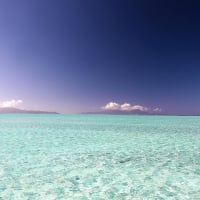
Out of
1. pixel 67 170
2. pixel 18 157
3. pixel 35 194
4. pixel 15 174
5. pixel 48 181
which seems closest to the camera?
pixel 35 194

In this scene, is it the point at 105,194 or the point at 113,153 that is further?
the point at 113,153

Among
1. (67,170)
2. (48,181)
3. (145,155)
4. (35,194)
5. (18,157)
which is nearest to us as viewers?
(35,194)

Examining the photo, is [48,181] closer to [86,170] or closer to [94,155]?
[86,170]

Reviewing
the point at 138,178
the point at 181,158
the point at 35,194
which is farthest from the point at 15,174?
the point at 181,158

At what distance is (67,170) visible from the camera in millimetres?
8086

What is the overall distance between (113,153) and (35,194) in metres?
5.69

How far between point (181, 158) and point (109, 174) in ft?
12.5

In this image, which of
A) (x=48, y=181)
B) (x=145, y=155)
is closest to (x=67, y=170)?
(x=48, y=181)

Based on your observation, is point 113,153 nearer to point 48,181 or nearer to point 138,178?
point 138,178

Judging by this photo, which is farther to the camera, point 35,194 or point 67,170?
point 67,170

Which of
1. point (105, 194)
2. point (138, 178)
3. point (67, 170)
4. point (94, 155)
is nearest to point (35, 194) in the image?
point (105, 194)

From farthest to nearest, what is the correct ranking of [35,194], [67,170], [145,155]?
1. [145,155]
2. [67,170]
3. [35,194]

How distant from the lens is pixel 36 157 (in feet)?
33.1

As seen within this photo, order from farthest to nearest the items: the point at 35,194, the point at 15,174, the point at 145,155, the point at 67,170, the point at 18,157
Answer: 1. the point at 145,155
2. the point at 18,157
3. the point at 67,170
4. the point at 15,174
5. the point at 35,194
